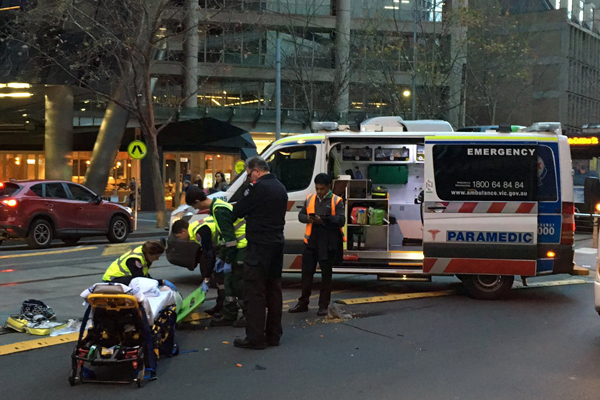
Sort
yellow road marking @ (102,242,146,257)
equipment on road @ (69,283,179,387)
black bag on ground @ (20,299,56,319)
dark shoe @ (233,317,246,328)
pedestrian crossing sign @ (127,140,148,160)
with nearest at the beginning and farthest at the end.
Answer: equipment on road @ (69,283,179,387) → black bag on ground @ (20,299,56,319) → dark shoe @ (233,317,246,328) → yellow road marking @ (102,242,146,257) → pedestrian crossing sign @ (127,140,148,160)

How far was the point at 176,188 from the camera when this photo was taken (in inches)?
1545

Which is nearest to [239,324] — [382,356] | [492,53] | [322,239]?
[322,239]

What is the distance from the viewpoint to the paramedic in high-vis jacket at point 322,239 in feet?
Answer: 29.3

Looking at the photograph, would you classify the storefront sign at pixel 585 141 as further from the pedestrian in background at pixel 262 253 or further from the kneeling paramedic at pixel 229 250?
the pedestrian in background at pixel 262 253

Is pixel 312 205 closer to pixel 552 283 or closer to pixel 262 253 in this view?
pixel 262 253

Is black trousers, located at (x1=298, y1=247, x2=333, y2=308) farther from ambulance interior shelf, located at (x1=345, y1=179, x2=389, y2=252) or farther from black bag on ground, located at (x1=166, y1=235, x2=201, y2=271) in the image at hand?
black bag on ground, located at (x1=166, y1=235, x2=201, y2=271)

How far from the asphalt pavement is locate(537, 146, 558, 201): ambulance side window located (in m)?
1.54

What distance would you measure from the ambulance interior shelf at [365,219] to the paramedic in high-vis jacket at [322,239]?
1.89m

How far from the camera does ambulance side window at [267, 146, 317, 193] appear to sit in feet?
35.1

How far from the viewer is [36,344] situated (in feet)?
23.8

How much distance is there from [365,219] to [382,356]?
169 inches

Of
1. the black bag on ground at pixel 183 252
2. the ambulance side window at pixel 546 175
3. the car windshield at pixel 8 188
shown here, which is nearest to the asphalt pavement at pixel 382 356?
the black bag on ground at pixel 183 252

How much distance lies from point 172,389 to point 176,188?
112 ft

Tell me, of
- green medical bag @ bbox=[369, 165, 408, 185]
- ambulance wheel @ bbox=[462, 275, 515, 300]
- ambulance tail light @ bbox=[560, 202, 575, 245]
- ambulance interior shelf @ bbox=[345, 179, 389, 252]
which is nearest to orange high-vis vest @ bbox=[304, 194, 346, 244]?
ambulance interior shelf @ bbox=[345, 179, 389, 252]
